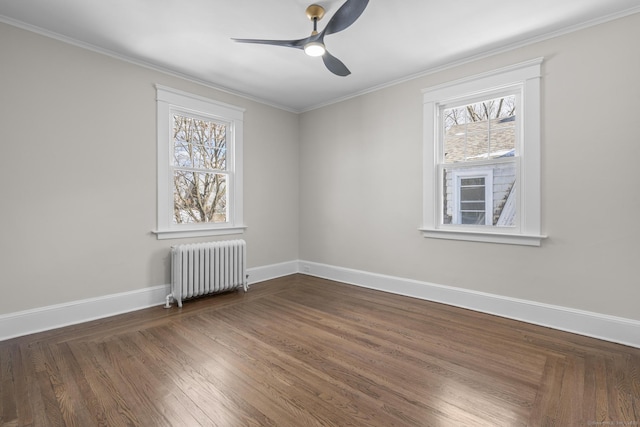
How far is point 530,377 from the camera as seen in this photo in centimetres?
206

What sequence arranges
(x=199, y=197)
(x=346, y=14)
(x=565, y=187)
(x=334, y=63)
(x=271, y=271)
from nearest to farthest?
(x=346, y=14) < (x=334, y=63) < (x=565, y=187) < (x=199, y=197) < (x=271, y=271)

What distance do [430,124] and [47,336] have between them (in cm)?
451

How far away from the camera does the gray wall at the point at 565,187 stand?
2586 mm

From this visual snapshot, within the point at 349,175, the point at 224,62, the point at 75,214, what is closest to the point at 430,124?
the point at 349,175

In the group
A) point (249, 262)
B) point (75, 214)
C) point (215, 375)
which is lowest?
point (215, 375)

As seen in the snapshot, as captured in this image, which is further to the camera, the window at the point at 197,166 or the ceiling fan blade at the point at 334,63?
the window at the point at 197,166

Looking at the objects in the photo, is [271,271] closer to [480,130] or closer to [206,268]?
[206,268]

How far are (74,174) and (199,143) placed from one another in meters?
1.45

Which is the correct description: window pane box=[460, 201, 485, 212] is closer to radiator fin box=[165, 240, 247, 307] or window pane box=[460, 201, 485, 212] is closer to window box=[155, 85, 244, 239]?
radiator fin box=[165, 240, 247, 307]

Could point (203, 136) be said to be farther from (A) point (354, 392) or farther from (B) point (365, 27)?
(A) point (354, 392)

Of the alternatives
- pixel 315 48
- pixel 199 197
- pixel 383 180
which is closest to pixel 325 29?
pixel 315 48

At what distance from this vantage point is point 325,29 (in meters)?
2.27

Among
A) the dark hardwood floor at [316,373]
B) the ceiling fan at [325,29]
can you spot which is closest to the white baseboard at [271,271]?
the dark hardwood floor at [316,373]

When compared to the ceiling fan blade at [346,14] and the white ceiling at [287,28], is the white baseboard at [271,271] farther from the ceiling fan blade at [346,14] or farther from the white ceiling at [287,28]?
the ceiling fan blade at [346,14]
